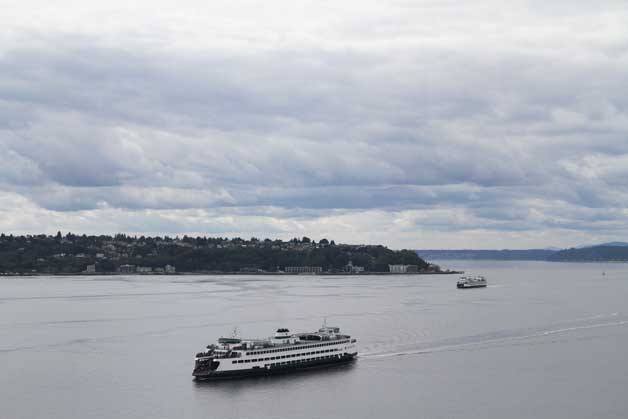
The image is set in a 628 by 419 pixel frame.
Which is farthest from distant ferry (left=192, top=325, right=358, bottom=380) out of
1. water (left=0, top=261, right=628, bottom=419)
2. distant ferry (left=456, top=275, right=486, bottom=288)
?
distant ferry (left=456, top=275, right=486, bottom=288)

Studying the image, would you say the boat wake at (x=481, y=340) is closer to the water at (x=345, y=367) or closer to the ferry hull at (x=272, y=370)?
the water at (x=345, y=367)

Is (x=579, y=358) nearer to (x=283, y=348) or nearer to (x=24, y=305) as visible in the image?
(x=283, y=348)

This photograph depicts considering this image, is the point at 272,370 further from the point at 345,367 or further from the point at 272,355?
the point at 345,367

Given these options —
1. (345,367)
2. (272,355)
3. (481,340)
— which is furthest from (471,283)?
(272,355)

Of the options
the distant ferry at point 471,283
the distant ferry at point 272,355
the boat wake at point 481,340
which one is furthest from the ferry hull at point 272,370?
the distant ferry at point 471,283

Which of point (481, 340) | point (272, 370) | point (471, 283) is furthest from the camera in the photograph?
point (471, 283)

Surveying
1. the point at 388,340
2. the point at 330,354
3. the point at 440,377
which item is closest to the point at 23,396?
the point at 330,354
